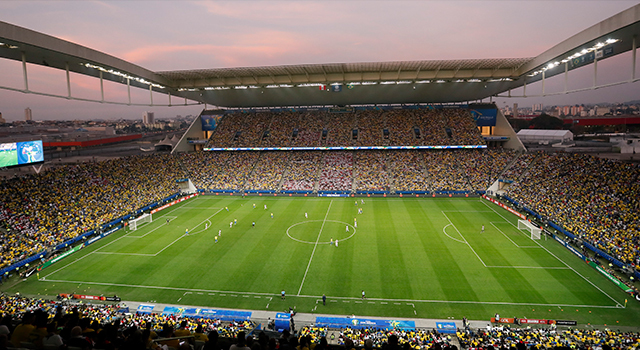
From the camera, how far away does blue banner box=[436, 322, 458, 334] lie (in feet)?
53.1

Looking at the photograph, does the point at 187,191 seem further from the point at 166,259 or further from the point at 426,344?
the point at 426,344

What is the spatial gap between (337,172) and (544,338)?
1568 inches

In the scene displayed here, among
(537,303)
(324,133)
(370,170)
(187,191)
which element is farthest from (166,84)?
(537,303)

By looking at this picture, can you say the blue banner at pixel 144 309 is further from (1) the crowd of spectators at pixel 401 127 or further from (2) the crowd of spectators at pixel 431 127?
(2) the crowd of spectators at pixel 431 127

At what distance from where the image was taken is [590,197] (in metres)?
31.5

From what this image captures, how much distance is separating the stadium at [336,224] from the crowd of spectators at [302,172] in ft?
1.12

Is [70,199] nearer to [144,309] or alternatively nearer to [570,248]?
[144,309]

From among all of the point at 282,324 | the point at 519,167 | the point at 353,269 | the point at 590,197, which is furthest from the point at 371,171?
the point at 282,324

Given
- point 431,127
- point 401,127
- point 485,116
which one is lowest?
point 431,127

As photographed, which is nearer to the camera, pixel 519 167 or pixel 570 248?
pixel 570 248

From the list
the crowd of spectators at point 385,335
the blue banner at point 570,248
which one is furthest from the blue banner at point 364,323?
the blue banner at point 570,248

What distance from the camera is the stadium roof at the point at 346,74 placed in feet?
80.7

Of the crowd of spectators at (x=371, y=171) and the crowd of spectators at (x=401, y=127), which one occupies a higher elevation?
the crowd of spectators at (x=401, y=127)

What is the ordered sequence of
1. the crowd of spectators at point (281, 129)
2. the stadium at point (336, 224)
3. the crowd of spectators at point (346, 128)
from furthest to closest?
the crowd of spectators at point (281, 129), the crowd of spectators at point (346, 128), the stadium at point (336, 224)
